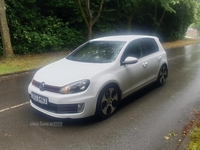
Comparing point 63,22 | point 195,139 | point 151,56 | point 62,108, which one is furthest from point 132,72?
point 63,22

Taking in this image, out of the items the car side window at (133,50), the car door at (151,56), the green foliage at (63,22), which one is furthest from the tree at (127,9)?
the car side window at (133,50)

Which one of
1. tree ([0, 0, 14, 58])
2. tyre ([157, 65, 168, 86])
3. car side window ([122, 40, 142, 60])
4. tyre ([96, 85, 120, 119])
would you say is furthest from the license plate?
tree ([0, 0, 14, 58])

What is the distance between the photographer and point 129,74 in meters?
5.38

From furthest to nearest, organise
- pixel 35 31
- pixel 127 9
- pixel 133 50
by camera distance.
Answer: pixel 127 9
pixel 35 31
pixel 133 50

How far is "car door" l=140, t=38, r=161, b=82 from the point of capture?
6199mm

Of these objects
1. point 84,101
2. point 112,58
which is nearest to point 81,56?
point 112,58

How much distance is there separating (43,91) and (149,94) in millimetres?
3302

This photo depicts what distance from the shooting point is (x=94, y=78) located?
4477mm

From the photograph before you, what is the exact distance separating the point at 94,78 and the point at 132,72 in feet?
4.47

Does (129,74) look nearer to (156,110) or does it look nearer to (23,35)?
(156,110)

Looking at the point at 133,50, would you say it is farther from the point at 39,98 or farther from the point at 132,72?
the point at 39,98

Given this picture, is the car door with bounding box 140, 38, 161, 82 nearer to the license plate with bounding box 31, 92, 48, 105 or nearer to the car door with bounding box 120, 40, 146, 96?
the car door with bounding box 120, 40, 146, 96

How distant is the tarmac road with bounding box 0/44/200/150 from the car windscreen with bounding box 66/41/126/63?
4.37ft

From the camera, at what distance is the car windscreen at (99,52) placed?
5.33 metres
